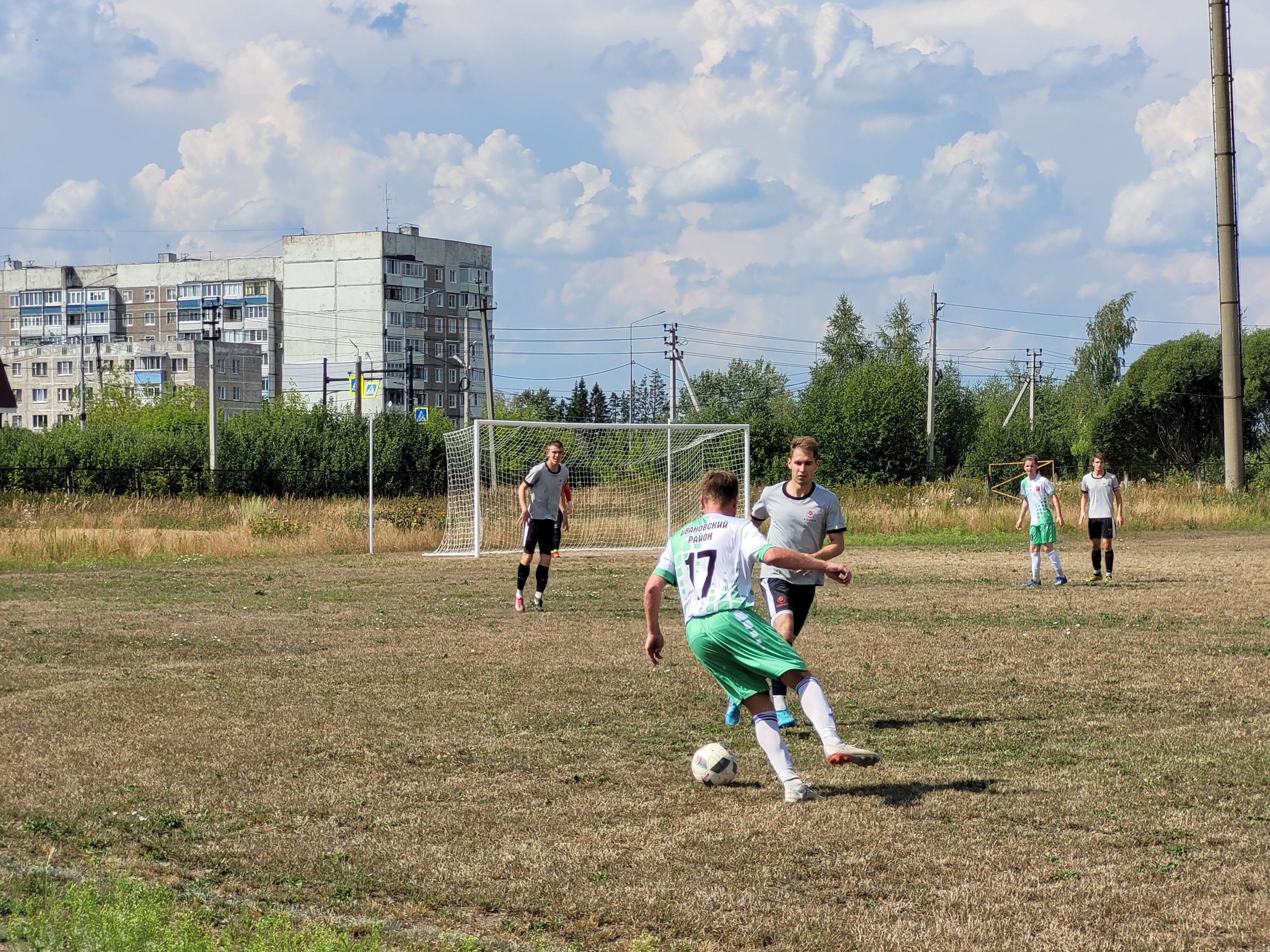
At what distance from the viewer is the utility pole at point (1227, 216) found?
35.9 metres

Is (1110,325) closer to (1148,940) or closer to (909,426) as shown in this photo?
(909,426)

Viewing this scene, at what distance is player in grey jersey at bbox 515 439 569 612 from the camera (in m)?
16.4

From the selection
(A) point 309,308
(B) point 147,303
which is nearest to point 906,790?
(A) point 309,308

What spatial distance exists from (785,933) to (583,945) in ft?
2.29

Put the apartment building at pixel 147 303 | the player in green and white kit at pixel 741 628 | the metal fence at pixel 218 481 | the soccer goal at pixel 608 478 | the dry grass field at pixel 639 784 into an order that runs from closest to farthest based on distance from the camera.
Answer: the dry grass field at pixel 639 784, the player in green and white kit at pixel 741 628, the soccer goal at pixel 608 478, the metal fence at pixel 218 481, the apartment building at pixel 147 303

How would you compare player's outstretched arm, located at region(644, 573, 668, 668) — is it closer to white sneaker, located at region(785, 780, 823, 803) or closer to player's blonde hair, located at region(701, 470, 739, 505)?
player's blonde hair, located at region(701, 470, 739, 505)

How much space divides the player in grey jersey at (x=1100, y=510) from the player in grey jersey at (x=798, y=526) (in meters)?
11.4

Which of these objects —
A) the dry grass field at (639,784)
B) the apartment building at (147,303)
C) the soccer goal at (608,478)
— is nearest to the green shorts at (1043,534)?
the dry grass field at (639,784)

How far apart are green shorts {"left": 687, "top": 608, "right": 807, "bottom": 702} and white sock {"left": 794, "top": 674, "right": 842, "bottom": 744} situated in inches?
3.9

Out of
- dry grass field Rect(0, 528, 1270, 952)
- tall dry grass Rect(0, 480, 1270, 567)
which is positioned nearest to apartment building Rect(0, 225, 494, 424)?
tall dry grass Rect(0, 480, 1270, 567)

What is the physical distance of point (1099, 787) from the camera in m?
6.97

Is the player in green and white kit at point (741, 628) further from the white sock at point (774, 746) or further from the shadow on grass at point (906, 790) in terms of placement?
the shadow on grass at point (906, 790)

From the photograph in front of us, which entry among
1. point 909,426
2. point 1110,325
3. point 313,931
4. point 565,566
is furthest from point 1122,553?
point 1110,325

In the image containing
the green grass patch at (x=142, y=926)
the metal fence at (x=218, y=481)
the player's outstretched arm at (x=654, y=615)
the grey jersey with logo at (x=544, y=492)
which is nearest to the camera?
the green grass patch at (x=142, y=926)
